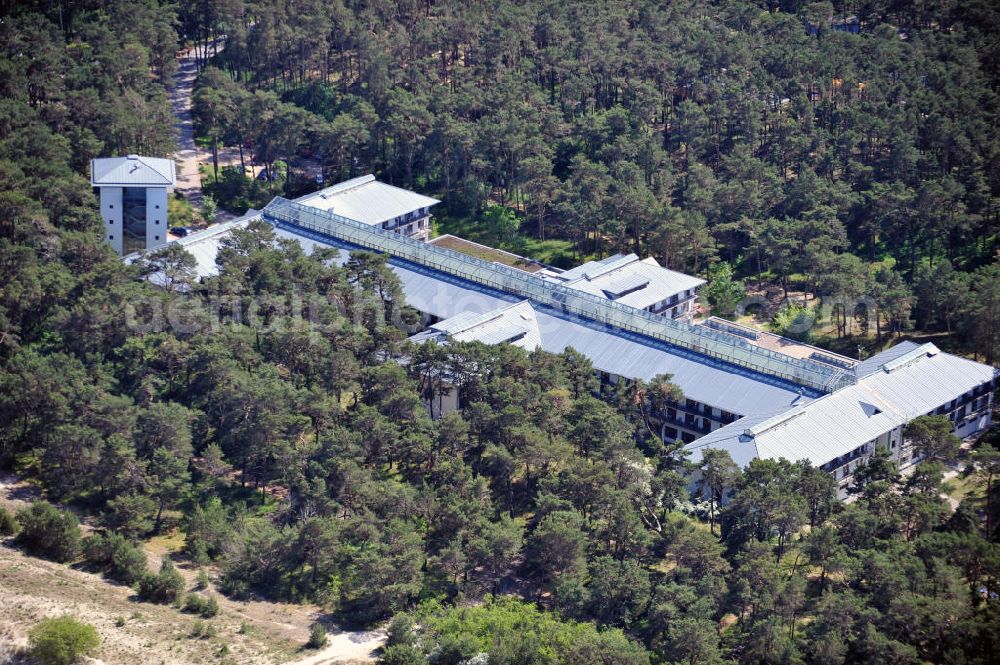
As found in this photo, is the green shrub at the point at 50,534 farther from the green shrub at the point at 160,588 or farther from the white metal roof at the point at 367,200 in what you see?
the white metal roof at the point at 367,200

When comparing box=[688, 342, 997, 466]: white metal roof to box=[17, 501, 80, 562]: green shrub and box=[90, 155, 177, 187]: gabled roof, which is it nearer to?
box=[17, 501, 80, 562]: green shrub

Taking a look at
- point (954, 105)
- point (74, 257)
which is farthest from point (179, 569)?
point (954, 105)

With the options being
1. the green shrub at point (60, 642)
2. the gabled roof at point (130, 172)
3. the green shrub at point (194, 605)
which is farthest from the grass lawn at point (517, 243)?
the green shrub at point (60, 642)

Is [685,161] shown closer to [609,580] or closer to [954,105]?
[954,105]

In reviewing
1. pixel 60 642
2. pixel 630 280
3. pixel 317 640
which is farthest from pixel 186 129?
pixel 60 642

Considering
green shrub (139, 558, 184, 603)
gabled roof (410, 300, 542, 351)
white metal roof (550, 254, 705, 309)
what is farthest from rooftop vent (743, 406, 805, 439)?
green shrub (139, 558, 184, 603)

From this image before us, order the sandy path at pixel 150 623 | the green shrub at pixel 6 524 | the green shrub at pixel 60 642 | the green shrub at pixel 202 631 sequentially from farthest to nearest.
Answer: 1. the green shrub at pixel 6 524
2. the green shrub at pixel 202 631
3. the sandy path at pixel 150 623
4. the green shrub at pixel 60 642
